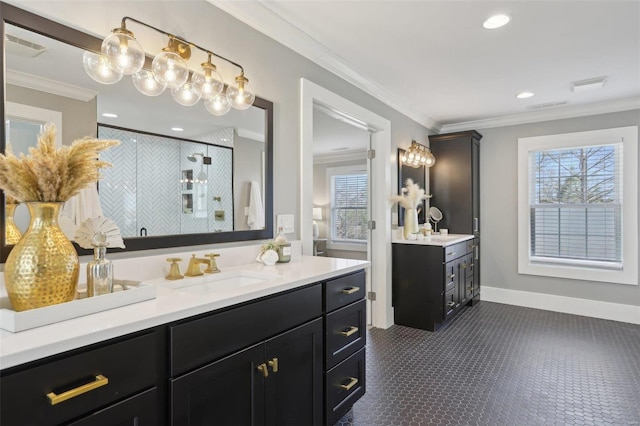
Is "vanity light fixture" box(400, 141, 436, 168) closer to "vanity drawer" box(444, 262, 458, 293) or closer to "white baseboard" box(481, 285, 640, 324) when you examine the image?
"vanity drawer" box(444, 262, 458, 293)

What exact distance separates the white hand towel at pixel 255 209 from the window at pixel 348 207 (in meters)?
4.50

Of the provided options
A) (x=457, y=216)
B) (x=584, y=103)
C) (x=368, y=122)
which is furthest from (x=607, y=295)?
(x=368, y=122)

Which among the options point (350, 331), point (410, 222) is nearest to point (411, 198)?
point (410, 222)

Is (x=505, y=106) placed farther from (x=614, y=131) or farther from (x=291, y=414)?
(x=291, y=414)

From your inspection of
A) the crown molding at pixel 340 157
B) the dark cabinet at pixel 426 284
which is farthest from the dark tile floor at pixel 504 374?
the crown molding at pixel 340 157

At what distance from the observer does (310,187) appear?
8.38 ft

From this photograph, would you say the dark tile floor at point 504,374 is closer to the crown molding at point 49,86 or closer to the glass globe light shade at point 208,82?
the glass globe light shade at point 208,82

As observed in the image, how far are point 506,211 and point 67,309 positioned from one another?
4898 mm

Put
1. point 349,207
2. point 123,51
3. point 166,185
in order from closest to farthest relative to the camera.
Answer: point 123,51 < point 166,185 < point 349,207

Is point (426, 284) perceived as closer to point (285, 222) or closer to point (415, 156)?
point (415, 156)

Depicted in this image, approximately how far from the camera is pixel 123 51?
4.58 feet

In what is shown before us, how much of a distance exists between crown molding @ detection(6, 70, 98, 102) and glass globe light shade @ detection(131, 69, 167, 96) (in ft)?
0.59

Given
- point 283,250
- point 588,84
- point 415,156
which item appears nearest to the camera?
point 283,250

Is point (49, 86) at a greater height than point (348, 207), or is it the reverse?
point (49, 86)
